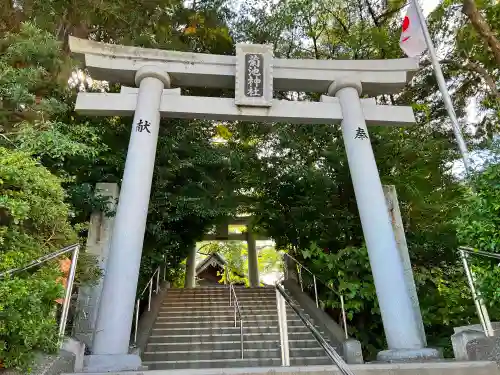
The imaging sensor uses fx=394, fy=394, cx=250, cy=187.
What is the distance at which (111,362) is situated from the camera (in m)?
4.30

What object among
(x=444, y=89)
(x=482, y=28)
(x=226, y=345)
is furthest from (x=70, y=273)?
(x=482, y=28)

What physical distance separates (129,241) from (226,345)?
237cm

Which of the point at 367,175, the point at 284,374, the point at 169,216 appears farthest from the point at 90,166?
the point at 284,374

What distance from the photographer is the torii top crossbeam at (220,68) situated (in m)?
6.45

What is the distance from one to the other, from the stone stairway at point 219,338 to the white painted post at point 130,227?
1076mm

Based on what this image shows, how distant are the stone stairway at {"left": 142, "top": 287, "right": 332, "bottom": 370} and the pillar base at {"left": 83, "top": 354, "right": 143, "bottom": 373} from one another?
107 cm

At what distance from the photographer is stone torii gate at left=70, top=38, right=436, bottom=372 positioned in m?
4.99

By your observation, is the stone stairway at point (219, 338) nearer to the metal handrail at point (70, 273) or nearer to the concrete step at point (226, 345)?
the concrete step at point (226, 345)

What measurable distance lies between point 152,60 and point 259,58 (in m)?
1.80

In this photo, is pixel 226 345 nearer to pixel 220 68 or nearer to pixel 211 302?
pixel 211 302

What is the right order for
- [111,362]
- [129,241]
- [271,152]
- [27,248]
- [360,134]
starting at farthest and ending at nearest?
[271,152]
[360,134]
[129,241]
[111,362]
[27,248]

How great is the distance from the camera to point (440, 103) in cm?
1101

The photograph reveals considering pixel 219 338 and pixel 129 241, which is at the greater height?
pixel 129 241

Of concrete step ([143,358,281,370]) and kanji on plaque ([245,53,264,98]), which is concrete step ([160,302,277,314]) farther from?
kanji on plaque ([245,53,264,98])
